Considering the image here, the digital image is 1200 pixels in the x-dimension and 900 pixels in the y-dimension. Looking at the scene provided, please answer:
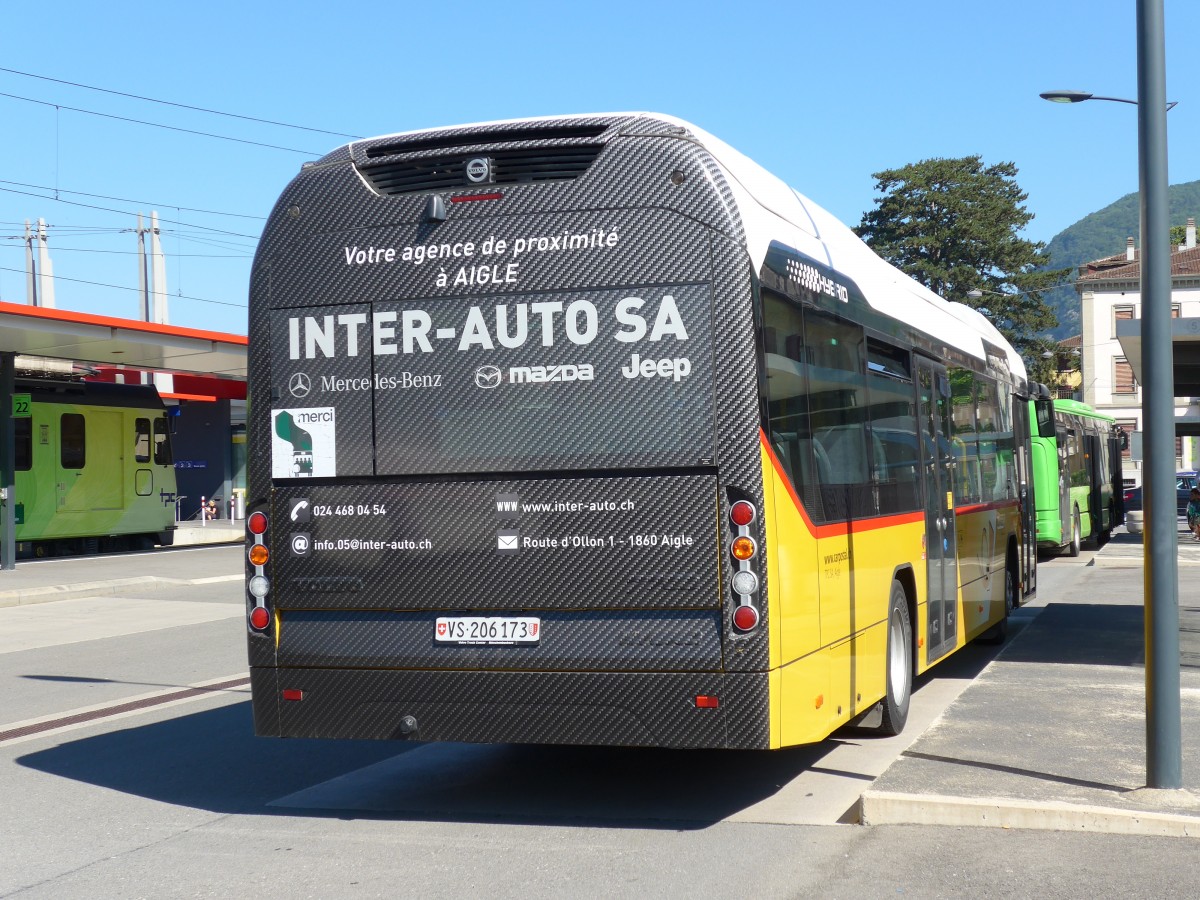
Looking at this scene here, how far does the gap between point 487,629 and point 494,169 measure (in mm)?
→ 2201

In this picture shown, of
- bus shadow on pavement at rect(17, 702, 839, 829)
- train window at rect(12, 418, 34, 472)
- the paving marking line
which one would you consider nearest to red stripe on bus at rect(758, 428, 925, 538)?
bus shadow on pavement at rect(17, 702, 839, 829)

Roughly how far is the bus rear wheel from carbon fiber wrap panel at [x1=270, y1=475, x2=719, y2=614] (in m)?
2.80

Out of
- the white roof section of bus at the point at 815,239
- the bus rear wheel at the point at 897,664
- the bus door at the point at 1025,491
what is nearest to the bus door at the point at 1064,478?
the bus door at the point at 1025,491

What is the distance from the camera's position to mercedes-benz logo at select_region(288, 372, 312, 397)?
722cm

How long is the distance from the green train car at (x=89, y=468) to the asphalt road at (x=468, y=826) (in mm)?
19390

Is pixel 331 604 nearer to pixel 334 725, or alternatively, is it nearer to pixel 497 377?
pixel 334 725

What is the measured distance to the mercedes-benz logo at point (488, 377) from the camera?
22.6ft

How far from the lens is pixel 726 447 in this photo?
21.5 feet

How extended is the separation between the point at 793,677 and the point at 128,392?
90.2 ft

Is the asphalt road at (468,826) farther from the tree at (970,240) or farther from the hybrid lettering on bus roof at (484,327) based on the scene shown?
the tree at (970,240)

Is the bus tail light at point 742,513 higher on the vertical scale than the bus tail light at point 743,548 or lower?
higher

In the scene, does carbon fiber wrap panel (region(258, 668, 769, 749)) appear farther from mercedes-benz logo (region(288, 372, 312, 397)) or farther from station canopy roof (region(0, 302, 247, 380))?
station canopy roof (region(0, 302, 247, 380))

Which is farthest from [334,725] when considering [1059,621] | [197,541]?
[197,541]

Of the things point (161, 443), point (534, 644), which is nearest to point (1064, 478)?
point (161, 443)
